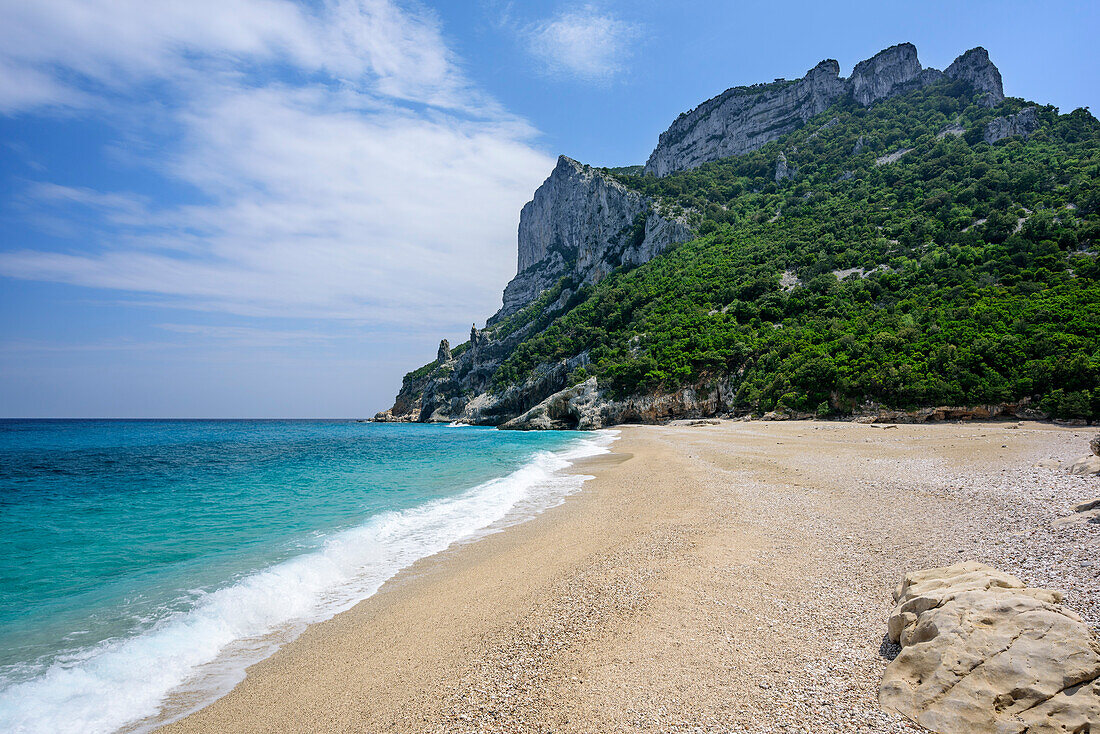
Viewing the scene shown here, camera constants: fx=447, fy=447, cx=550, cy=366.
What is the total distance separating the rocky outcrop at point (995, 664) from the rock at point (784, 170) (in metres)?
91.5

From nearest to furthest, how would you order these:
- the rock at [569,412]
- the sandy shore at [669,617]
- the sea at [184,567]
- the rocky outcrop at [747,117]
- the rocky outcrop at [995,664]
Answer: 1. the rocky outcrop at [995,664]
2. the sandy shore at [669,617]
3. the sea at [184,567]
4. the rock at [569,412]
5. the rocky outcrop at [747,117]

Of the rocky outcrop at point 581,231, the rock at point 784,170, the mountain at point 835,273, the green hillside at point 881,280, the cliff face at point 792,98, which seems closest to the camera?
the green hillside at point 881,280

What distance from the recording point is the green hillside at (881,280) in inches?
1071

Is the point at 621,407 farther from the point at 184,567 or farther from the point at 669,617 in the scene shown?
the point at 669,617

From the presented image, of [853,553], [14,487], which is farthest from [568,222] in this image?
[853,553]

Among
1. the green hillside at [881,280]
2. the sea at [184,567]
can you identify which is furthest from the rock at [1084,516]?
the green hillside at [881,280]

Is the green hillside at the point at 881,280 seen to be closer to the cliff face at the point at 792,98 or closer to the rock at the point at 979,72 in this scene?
the rock at the point at 979,72

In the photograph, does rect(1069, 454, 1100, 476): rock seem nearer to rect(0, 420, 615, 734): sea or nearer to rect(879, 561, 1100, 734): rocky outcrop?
rect(879, 561, 1100, 734): rocky outcrop

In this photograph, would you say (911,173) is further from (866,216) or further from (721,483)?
(721,483)

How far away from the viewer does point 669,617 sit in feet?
18.3

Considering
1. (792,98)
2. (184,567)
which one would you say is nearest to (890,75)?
(792,98)

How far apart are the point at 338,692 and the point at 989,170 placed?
245 feet

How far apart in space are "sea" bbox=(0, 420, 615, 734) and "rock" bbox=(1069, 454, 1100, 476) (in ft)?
42.7

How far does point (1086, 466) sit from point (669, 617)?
40.0 ft
